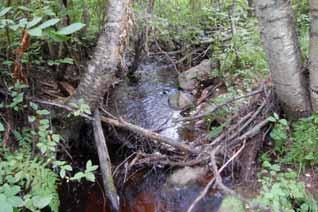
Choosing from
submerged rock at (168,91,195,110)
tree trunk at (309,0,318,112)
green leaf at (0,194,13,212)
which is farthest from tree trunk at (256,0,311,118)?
green leaf at (0,194,13,212)

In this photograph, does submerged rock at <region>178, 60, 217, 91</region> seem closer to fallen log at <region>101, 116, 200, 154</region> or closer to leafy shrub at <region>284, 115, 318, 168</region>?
fallen log at <region>101, 116, 200, 154</region>

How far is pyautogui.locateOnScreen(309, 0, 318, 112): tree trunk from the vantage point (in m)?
2.79

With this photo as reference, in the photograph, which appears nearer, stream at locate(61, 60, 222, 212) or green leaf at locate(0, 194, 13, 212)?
green leaf at locate(0, 194, 13, 212)

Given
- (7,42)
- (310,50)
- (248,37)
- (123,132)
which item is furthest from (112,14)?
(248,37)

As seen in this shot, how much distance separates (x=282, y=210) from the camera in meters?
2.18

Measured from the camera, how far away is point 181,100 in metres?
5.23

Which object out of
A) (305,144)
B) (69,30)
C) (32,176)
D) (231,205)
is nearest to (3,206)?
(69,30)

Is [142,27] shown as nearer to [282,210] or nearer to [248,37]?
[248,37]

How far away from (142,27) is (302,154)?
2.72m

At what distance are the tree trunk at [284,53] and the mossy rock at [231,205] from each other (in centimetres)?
92

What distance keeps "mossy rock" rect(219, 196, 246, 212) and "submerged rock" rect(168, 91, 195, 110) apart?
244cm

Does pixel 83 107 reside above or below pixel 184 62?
above

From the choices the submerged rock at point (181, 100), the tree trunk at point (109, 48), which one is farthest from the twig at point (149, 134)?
the submerged rock at point (181, 100)

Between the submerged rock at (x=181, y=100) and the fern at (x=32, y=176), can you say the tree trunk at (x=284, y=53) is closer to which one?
the fern at (x=32, y=176)
